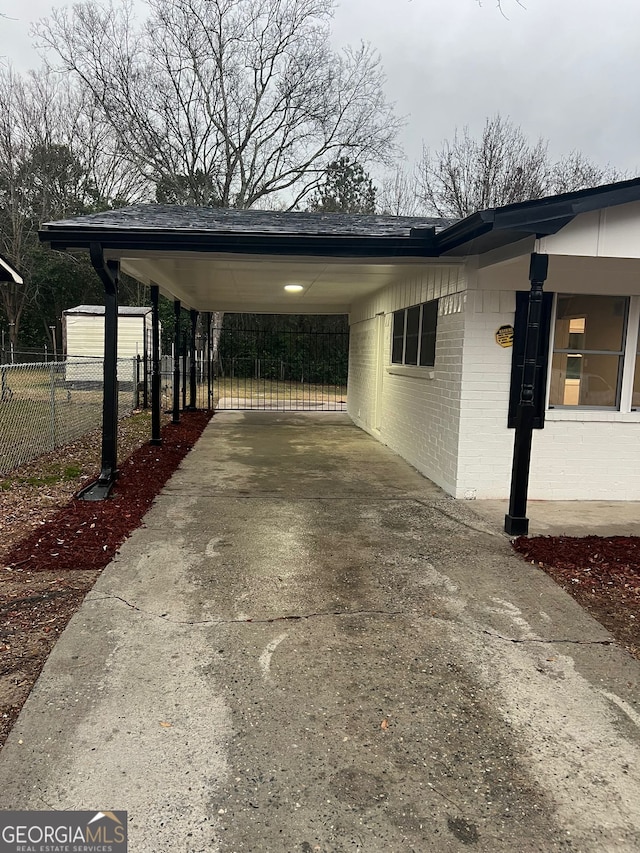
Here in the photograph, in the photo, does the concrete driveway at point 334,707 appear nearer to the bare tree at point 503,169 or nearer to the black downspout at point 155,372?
the black downspout at point 155,372

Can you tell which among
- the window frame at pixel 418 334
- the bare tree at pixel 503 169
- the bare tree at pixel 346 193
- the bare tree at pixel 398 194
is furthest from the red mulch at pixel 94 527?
the bare tree at pixel 398 194

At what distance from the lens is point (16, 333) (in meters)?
25.0

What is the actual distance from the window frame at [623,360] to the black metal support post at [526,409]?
58.8 inches

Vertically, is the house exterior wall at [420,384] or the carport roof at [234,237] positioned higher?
the carport roof at [234,237]

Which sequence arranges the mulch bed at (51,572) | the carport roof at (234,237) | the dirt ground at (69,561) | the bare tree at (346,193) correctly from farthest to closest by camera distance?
the bare tree at (346,193)
the carport roof at (234,237)
the dirt ground at (69,561)
the mulch bed at (51,572)

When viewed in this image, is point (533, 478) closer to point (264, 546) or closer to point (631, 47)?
point (264, 546)

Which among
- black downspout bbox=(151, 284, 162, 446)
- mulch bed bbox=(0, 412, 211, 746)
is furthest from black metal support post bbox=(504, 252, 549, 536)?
black downspout bbox=(151, 284, 162, 446)

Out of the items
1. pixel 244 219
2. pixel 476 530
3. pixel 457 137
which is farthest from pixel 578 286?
pixel 457 137

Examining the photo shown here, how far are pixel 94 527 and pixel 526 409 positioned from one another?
361 centimetres

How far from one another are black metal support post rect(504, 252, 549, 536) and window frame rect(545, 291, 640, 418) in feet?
4.90

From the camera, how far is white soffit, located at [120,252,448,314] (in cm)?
587

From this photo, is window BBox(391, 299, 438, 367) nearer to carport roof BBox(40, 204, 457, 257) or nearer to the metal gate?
carport roof BBox(40, 204, 457, 257)

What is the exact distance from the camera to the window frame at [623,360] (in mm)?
5867

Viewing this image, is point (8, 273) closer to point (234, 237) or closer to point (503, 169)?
point (234, 237)
